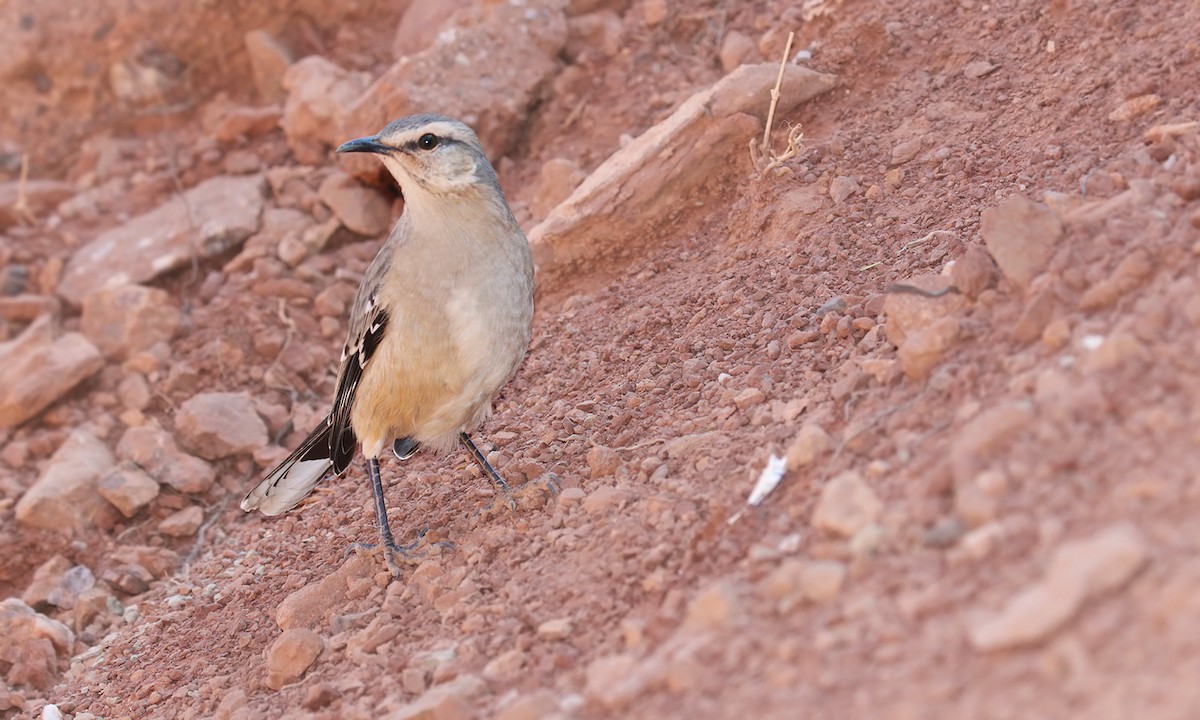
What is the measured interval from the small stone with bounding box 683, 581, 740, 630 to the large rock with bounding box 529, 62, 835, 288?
3710mm

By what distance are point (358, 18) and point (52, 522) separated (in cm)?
495

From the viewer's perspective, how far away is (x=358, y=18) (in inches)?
408

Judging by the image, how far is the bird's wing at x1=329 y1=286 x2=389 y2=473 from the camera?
246 inches

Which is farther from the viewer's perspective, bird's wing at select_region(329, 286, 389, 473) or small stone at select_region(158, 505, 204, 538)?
small stone at select_region(158, 505, 204, 538)

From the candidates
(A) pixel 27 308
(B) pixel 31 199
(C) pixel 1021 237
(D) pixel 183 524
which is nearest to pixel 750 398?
(C) pixel 1021 237

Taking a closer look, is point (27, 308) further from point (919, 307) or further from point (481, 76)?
point (919, 307)

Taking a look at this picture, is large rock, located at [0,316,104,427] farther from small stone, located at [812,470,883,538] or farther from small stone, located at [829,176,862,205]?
small stone, located at [812,470,883,538]

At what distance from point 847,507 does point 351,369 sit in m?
3.34

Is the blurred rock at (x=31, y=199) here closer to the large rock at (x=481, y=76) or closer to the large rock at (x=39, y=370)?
the large rock at (x=39, y=370)

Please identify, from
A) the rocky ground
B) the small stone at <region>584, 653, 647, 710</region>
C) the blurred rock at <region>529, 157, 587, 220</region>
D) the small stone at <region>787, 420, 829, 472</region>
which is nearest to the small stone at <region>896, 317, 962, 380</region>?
the rocky ground

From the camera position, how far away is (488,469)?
614 centimetres

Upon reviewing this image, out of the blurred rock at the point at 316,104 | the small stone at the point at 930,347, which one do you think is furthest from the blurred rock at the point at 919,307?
the blurred rock at the point at 316,104

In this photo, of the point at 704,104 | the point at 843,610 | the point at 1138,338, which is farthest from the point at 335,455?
the point at 1138,338

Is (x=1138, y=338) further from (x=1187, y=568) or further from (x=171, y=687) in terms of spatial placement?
(x=171, y=687)
